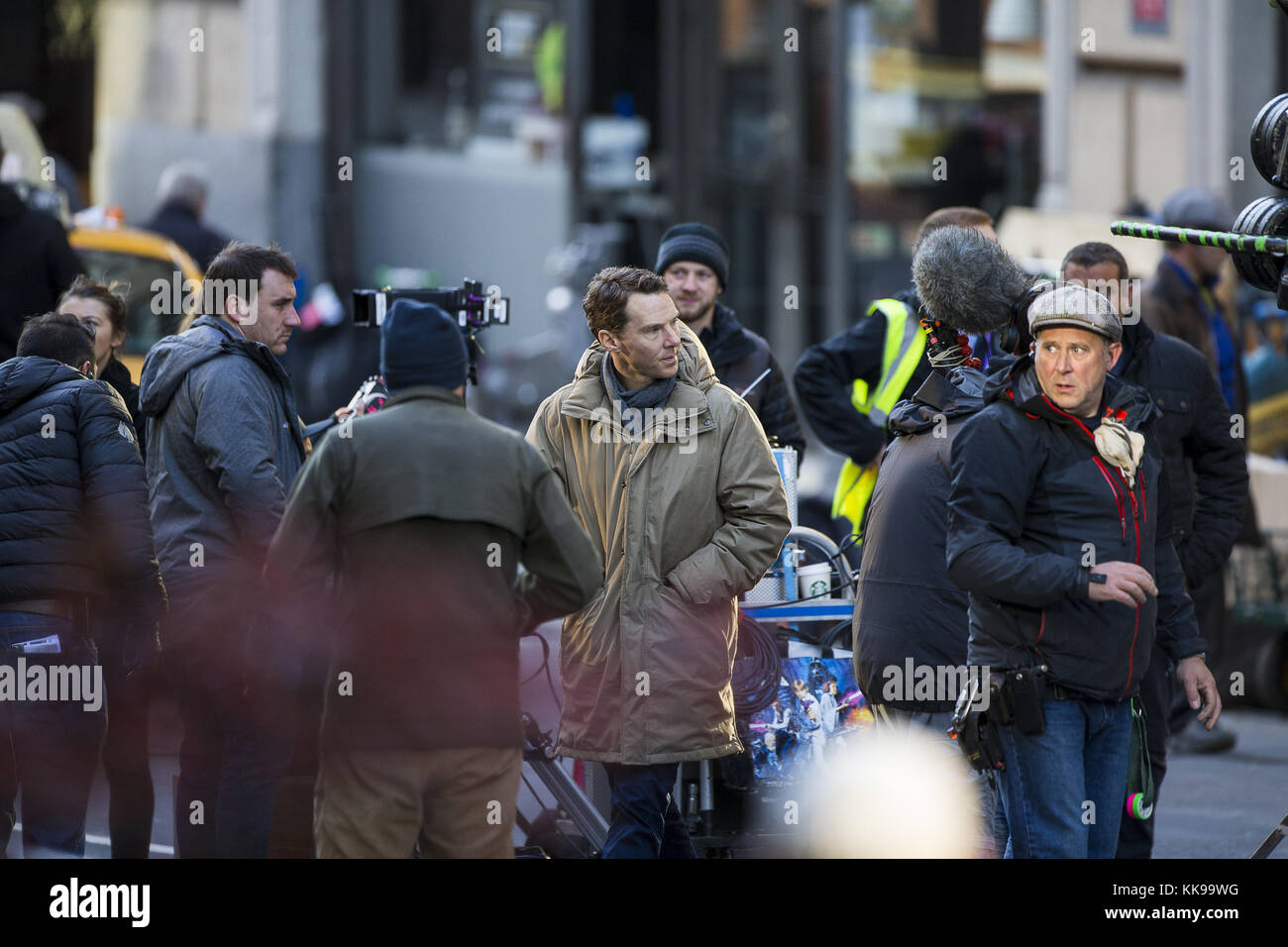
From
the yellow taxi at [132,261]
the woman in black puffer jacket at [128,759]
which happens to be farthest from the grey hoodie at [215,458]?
the yellow taxi at [132,261]

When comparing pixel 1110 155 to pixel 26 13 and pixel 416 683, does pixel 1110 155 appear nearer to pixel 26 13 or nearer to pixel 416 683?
pixel 26 13

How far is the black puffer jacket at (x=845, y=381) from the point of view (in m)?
7.40

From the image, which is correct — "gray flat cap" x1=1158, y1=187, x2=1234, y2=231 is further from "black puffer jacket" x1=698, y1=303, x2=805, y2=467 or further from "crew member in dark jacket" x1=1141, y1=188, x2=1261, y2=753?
"black puffer jacket" x1=698, y1=303, x2=805, y2=467

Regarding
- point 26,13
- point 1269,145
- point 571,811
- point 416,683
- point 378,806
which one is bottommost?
point 571,811

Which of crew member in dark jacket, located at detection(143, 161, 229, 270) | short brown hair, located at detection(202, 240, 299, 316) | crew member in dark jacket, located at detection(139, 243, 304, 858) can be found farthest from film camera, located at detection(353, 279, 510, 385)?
crew member in dark jacket, located at detection(143, 161, 229, 270)

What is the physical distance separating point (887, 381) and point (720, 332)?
0.66 meters

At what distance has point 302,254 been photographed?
71.7 feet

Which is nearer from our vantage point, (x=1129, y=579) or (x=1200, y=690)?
(x=1129, y=579)

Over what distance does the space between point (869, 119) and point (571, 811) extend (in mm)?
17576

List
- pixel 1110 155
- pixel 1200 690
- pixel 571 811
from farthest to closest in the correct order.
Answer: pixel 1110 155 < pixel 571 811 < pixel 1200 690

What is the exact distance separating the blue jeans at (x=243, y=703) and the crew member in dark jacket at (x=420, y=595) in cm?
128
